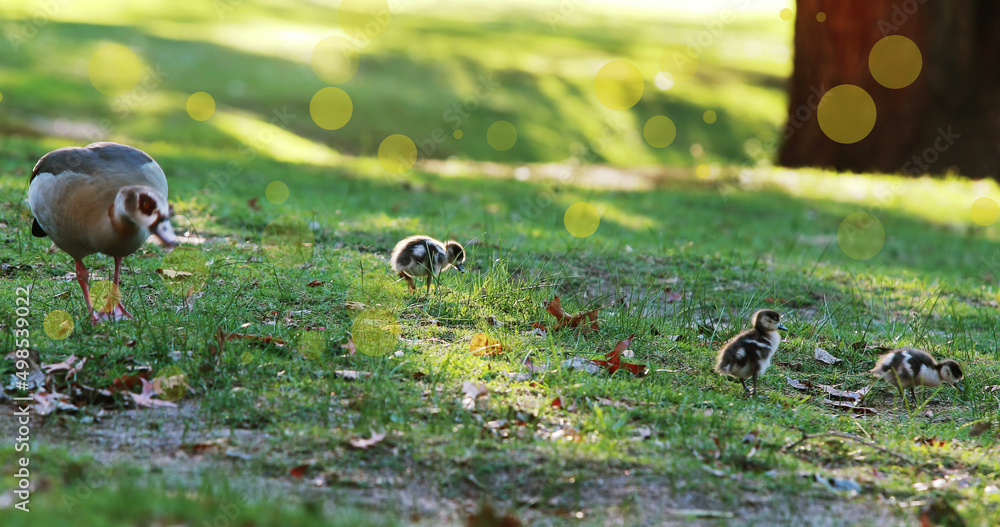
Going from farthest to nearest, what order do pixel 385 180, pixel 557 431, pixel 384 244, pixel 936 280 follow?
pixel 385 180, pixel 936 280, pixel 384 244, pixel 557 431

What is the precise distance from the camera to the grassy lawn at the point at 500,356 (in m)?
4.24

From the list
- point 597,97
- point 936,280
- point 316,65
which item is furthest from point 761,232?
point 316,65

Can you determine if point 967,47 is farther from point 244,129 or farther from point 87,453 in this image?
point 87,453

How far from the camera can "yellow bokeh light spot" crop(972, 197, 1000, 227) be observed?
1360 centimetres

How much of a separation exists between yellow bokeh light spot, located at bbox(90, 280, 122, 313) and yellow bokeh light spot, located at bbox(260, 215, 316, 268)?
1.36 m

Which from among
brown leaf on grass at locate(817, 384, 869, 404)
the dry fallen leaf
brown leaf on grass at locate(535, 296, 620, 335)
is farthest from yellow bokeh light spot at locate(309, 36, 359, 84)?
brown leaf on grass at locate(817, 384, 869, 404)

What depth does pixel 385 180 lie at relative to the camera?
1331cm

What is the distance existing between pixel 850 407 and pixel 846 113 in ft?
39.9

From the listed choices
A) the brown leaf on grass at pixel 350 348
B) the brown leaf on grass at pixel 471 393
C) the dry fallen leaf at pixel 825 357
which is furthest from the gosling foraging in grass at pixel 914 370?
the brown leaf on grass at pixel 350 348

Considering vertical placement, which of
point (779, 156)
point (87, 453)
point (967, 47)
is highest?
point (967, 47)

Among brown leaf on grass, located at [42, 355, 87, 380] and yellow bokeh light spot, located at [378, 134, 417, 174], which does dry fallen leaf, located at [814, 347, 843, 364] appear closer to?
brown leaf on grass, located at [42, 355, 87, 380]

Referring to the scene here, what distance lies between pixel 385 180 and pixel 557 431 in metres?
8.92

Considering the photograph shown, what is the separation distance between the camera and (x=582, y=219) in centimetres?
1174

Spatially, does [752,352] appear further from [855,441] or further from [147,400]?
[147,400]
